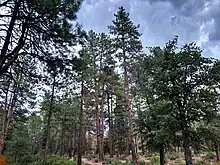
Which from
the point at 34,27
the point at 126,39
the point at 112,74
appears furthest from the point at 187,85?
the point at 34,27

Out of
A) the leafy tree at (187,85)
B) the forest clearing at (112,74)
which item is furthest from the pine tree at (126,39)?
the leafy tree at (187,85)

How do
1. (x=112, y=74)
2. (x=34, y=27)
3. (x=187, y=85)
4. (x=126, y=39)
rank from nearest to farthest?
(x=34, y=27), (x=187, y=85), (x=126, y=39), (x=112, y=74)

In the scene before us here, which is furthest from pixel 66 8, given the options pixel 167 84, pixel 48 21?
pixel 167 84

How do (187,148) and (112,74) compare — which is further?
(112,74)

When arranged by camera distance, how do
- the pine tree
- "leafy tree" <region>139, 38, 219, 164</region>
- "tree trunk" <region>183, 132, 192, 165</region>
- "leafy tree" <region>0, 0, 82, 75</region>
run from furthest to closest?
the pine tree < "leafy tree" <region>139, 38, 219, 164</region> < "tree trunk" <region>183, 132, 192, 165</region> < "leafy tree" <region>0, 0, 82, 75</region>

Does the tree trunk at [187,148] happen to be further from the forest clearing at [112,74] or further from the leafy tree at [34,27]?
the leafy tree at [34,27]

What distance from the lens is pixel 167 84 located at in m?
15.2

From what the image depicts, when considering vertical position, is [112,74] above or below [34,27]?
above

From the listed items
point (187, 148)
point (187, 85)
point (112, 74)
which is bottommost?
point (187, 148)

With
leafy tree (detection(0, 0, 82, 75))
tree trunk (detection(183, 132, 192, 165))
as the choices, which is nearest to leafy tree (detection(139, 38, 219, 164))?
tree trunk (detection(183, 132, 192, 165))

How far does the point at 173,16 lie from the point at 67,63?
35.0 feet

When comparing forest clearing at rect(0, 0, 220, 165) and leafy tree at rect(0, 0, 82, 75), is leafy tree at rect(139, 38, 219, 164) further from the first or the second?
leafy tree at rect(0, 0, 82, 75)

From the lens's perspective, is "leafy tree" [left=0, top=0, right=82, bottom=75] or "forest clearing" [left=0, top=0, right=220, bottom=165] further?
"forest clearing" [left=0, top=0, right=220, bottom=165]

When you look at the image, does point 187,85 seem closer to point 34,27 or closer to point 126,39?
point 126,39
